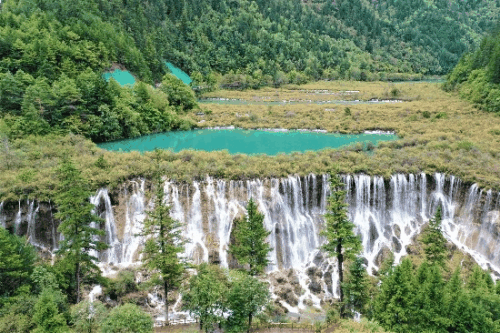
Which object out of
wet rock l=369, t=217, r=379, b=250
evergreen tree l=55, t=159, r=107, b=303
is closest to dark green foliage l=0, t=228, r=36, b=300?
evergreen tree l=55, t=159, r=107, b=303

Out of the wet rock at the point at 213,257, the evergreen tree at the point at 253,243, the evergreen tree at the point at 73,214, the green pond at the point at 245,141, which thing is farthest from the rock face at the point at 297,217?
the green pond at the point at 245,141

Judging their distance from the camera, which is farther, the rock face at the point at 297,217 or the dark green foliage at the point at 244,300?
the rock face at the point at 297,217

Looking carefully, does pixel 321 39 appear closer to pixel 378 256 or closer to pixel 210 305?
pixel 378 256

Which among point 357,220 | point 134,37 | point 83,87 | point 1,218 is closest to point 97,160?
point 1,218

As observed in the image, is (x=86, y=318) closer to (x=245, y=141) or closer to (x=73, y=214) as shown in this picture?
(x=73, y=214)

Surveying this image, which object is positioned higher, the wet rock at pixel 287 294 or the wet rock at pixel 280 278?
the wet rock at pixel 280 278

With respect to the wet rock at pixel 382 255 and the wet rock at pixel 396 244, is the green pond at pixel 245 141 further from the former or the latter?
the wet rock at pixel 382 255
